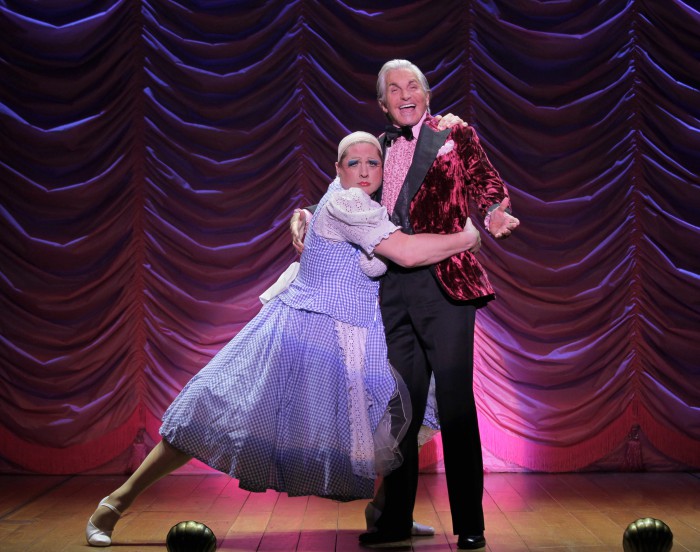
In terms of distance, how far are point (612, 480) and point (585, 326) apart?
776 mm

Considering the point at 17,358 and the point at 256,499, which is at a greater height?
the point at 17,358

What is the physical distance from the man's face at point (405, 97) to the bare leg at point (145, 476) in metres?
1.30

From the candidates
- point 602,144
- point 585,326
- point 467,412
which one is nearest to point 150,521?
point 467,412

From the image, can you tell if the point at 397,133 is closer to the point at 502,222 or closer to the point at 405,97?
the point at 405,97

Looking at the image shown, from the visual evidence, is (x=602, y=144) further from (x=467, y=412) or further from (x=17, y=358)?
(x=17, y=358)

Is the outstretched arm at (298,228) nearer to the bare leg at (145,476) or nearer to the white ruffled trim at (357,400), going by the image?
the white ruffled trim at (357,400)

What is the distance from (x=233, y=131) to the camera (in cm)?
465

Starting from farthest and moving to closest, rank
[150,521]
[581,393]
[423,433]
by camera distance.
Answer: [581,393] → [150,521] → [423,433]

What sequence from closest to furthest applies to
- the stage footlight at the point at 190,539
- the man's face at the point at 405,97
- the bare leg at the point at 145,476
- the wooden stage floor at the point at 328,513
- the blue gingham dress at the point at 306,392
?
the stage footlight at the point at 190,539
the blue gingham dress at the point at 306,392
the bare leg at the point at 145,476
the man's face at the point at 405,97
the wooden stage floor at the point at 328,513

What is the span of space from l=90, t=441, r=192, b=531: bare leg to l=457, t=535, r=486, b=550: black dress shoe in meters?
0.91

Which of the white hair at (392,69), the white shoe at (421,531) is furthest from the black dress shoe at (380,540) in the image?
the white hair at (392,69)

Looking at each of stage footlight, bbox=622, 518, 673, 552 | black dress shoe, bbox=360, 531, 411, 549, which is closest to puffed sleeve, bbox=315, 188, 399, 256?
black dress shoe, bbox=360, 531, 411, 549

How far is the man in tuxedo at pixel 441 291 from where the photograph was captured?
9.69 feet

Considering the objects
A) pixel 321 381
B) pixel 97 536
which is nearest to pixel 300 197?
pixel 321 381
